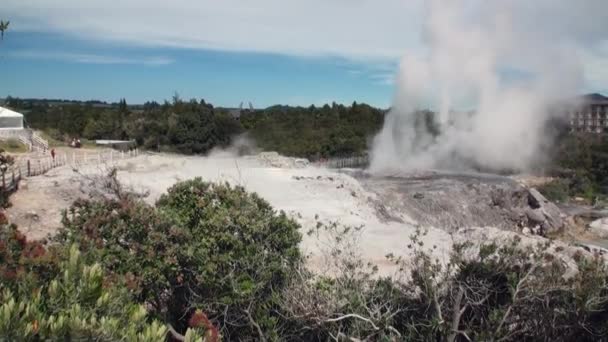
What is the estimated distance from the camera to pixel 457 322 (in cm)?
1286

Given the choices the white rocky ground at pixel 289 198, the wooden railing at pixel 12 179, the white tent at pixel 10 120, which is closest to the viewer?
the white rocky ground at pixel 289 198

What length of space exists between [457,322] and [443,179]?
32.7m

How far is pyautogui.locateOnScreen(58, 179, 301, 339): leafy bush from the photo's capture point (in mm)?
12508

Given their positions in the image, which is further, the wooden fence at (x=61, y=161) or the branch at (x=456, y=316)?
the wooden fence at (x=61, y=161)

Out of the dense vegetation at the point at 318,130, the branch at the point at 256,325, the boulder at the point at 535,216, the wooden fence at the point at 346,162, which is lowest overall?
the boulder at the point at 535,216

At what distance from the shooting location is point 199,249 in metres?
13.2

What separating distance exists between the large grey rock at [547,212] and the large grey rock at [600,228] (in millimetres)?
2070

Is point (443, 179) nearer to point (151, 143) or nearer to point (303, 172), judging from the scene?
point (303, 172)

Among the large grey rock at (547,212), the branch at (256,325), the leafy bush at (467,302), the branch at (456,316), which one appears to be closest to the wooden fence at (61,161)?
the branch at (256,325)

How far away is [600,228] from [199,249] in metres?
36.1

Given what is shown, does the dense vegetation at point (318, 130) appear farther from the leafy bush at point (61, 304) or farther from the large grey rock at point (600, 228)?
the leafy bush at point (61, 304)

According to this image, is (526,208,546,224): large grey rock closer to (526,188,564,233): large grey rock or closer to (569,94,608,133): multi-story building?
(526,188,564,233): large grey rock

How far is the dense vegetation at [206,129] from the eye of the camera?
2591 inches

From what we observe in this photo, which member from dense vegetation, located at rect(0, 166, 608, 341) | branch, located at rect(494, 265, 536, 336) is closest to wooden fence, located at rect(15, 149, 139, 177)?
dense vegetation, located at rect(0, 166, 608, 341)
